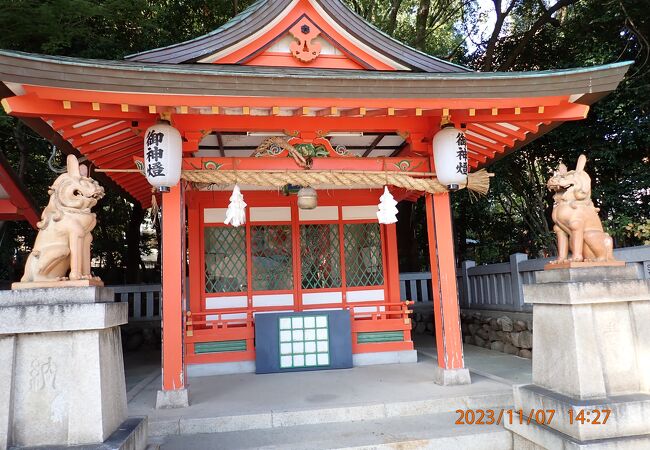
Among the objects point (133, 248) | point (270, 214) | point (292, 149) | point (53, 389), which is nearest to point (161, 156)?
point (292, 149)

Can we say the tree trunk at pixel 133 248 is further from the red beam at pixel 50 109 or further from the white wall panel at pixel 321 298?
the red beam at pixel 50 109

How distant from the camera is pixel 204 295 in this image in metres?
7.61

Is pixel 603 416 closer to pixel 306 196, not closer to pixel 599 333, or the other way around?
pixel 599 333

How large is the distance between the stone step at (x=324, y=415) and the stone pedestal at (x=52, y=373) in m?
1.28

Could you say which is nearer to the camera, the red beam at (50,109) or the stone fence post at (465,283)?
the red beam at (50,109)

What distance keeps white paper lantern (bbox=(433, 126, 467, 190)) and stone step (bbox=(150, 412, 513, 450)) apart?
2881mm

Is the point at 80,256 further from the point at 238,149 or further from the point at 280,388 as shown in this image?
the point at 238,149

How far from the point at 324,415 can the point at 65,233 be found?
3144 millimetres

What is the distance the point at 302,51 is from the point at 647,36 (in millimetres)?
8420

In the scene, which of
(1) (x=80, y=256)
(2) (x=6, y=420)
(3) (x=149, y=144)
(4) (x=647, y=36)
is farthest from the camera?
(4) (x=647, y=36)

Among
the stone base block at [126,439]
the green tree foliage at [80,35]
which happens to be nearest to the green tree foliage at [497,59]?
the green tree foliage at [80,35]

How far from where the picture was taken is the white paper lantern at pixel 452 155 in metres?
5.58

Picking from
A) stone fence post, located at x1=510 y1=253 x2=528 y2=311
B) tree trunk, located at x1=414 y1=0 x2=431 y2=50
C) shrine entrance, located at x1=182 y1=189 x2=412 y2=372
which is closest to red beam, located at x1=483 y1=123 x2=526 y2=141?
stone fence post, located at x1=510 y1=253 x2=528 y2=311

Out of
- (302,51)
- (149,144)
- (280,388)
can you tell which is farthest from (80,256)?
(302,51)
